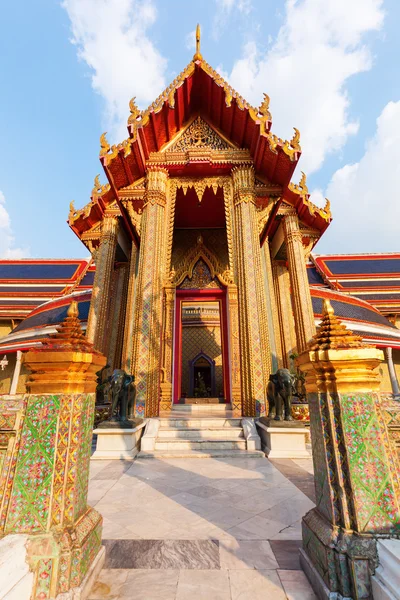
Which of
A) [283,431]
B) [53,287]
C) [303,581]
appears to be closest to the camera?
[303,581]

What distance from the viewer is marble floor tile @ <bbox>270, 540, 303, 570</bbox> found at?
1607mm

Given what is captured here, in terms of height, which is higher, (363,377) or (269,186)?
(269,186)

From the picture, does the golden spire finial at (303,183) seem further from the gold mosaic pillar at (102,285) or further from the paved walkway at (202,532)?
the paved walkway at (202,532)

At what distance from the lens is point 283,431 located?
4.20 meters

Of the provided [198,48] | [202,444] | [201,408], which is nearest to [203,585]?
[202,444]

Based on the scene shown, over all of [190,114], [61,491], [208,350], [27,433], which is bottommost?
[61,491]

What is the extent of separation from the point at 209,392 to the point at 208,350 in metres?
1.64

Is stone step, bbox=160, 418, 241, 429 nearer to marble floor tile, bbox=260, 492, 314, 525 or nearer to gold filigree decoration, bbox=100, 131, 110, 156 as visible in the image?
marble floor tile, bbox=260, 492, 314, 525

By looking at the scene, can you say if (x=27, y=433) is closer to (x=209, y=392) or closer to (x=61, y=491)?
(x=61, y=491)

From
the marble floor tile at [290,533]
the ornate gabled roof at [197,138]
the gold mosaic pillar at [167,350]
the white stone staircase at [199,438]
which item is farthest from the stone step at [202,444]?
the ornate gabled roof at [197,138]

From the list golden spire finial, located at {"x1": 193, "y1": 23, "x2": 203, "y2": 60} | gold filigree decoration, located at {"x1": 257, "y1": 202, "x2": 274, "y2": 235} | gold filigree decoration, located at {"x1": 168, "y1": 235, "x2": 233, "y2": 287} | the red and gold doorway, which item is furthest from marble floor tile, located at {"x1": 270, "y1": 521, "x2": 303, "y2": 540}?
the red and gold doorway

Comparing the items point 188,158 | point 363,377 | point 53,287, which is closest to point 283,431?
point 363,377

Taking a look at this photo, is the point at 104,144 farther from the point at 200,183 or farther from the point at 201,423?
the point at 201,423

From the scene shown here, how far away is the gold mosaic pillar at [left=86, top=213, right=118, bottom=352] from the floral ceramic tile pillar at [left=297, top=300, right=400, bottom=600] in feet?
20.9
